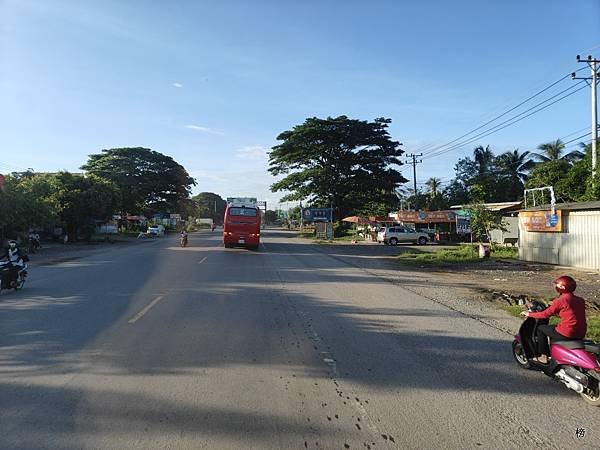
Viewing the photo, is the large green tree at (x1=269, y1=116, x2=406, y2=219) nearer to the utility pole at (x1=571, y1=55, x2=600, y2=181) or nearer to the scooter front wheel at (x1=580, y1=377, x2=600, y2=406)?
the utility pole at (x1=571, y1=55, x2=600, y2=181)

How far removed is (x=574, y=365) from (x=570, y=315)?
581 mm

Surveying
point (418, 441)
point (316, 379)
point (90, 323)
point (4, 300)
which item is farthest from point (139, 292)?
point (418, 441)

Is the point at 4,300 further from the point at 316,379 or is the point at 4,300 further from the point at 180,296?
the point at 316,379

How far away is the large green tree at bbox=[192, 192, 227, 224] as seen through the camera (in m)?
143

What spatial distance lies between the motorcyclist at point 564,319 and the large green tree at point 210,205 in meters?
137

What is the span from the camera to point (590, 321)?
8.76 meters

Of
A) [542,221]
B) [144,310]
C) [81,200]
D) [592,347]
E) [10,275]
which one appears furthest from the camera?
[81,200]

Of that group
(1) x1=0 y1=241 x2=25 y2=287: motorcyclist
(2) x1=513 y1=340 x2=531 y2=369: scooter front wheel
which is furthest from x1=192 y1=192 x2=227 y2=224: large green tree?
(2) x1=513 y1=340 x2=531 y2=369: scooter front wheel

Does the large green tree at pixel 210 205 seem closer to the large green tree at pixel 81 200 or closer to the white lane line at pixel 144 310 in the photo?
the large green tree at pixel 81 200

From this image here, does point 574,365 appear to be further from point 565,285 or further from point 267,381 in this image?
point 267,381

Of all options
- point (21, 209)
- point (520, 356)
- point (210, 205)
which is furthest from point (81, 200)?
point (210, 205)

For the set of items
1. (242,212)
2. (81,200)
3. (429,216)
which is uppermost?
(81,200)

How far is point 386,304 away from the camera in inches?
417

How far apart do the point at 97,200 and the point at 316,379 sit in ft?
121
